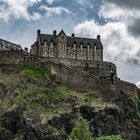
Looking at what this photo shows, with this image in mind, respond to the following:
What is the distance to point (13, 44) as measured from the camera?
165375 millimetres

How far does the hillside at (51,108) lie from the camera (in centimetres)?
12131

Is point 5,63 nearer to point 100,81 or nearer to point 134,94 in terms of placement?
point 100,81

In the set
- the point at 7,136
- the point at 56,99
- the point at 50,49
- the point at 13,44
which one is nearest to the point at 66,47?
the point at 50,49

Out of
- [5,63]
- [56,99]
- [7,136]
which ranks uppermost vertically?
[5,63]

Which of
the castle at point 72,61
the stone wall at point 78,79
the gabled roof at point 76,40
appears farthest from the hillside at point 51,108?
the gabled roof at point 76,40

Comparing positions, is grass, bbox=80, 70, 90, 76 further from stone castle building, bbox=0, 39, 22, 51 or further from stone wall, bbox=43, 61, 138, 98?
A: stone castle building, bbox=0, 39, 22, 51

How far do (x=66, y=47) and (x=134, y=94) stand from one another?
71.9 ft

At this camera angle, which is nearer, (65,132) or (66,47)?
(65,132)

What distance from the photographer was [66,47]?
15475cm

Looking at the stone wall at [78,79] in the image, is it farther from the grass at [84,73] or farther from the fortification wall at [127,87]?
the fortification wall at [127,87]

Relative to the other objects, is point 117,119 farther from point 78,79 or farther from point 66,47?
point 66,47

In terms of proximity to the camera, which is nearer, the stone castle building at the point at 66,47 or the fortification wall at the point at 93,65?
the fortification wall at the point at 93,65

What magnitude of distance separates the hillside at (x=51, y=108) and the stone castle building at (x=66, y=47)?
57.6ft

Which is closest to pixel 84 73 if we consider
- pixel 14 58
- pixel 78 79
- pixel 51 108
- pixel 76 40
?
pixel 78 79
